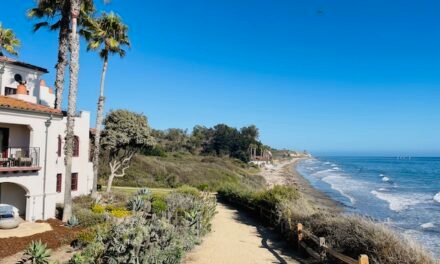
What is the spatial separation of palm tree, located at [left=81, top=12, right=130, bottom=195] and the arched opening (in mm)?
4952

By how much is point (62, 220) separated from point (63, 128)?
18.0 feet

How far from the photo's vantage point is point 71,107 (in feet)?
63.2

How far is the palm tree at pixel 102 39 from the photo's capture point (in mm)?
23953

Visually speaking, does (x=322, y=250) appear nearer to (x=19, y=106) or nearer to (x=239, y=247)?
(x=239, y=247)

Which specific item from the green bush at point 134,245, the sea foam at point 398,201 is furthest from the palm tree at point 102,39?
the sea foam at point 398,201

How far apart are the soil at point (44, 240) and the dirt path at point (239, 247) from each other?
5.21m

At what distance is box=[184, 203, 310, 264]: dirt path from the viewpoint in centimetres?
1312

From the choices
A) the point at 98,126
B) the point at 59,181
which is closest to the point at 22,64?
the point at 98,126

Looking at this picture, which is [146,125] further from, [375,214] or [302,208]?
[375,214]

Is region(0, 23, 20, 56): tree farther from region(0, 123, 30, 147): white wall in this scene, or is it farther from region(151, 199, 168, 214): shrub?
region(151, 199, 168, 214): shrub

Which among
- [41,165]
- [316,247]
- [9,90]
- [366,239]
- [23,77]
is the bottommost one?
[316,247]

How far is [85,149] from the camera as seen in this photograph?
77.3 ft

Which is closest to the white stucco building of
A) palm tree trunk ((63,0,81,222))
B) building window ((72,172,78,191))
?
palm tree trunk ((63,0,81,222))

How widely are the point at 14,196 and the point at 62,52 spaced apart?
344 inches
